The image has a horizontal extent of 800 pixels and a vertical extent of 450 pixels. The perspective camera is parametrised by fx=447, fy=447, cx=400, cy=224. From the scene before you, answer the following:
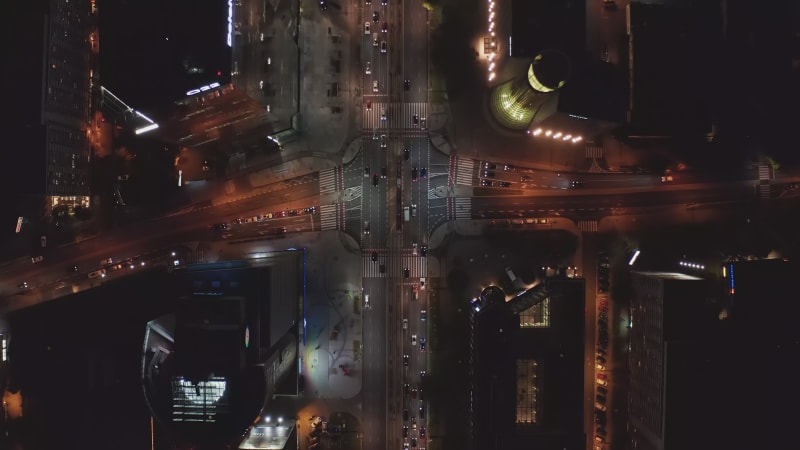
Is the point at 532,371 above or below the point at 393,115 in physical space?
below

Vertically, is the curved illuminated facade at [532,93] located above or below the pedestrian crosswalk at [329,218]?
above

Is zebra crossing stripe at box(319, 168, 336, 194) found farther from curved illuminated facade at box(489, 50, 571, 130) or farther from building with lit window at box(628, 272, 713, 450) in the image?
building with lit window at box(628, 272, 713, 450)

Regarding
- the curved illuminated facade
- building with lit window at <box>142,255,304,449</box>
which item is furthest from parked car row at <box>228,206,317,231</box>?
the curved illuminated facade

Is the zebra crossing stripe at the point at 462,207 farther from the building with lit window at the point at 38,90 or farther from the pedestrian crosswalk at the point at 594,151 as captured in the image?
the building with lit window at the point at 38,90

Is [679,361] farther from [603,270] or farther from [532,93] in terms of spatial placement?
[532,93]

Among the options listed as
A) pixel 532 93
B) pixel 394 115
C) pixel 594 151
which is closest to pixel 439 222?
pixel 394 115

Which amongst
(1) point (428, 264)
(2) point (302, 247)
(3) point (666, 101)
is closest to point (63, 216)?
(2) point (302, 247)

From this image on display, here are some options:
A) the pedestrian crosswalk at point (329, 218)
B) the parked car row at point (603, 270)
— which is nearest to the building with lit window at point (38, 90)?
the pedestrian crosswalk at point (329, 218)
